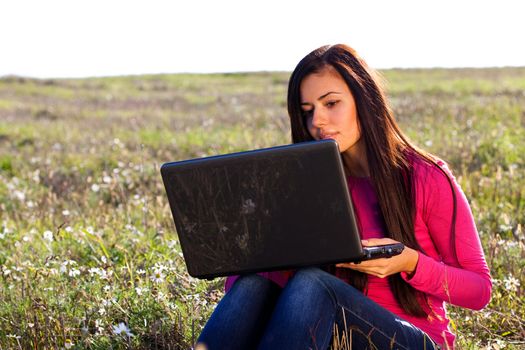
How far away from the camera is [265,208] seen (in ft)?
9.05

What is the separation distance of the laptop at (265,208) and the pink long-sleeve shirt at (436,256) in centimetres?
40

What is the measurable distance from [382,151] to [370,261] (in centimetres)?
56

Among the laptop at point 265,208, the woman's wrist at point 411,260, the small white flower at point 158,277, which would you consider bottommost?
the small white flower at point 158,277

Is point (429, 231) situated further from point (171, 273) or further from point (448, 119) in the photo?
point (448, 119)

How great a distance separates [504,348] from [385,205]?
4.13 ft

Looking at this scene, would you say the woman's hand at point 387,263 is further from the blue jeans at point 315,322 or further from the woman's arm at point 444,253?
the blue jeans at point 315,322

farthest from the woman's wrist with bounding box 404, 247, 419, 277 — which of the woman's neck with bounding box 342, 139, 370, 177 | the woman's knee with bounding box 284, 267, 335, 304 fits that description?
the woman's neck with bounding box 342, 139, 370, 177

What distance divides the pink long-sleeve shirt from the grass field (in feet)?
1.87

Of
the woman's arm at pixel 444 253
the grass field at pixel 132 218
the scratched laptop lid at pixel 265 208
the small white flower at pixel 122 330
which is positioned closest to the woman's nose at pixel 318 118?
the woman's arm at pixel 444 253

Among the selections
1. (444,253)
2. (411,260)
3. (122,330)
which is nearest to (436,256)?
(444,253)

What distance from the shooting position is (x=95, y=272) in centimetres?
444

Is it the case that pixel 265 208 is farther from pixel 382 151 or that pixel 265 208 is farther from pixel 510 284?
pixel 510 284

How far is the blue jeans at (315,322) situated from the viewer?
283 cm

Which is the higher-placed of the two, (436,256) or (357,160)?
(357,160)
